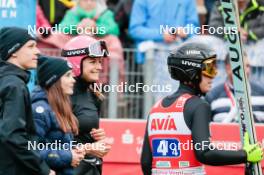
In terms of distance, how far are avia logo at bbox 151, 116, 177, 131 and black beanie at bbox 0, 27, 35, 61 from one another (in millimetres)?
1334

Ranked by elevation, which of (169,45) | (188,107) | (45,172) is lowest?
(45,172)

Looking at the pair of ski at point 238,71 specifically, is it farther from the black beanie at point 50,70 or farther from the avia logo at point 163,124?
the black beanie at point 50,70

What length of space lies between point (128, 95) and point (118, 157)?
170cm

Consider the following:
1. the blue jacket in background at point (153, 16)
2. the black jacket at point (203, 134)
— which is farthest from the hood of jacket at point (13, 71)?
the blue jacket in background at point (153, 16)

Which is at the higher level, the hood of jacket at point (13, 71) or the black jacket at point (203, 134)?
the hood of jacket at point (13, 71)

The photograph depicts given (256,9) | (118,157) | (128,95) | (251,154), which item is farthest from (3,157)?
(256,9)

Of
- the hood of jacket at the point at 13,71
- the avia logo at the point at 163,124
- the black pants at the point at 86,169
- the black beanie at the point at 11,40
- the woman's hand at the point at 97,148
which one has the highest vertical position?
the black beanie at the point at 11,40

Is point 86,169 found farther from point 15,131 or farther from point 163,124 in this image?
point 15,131

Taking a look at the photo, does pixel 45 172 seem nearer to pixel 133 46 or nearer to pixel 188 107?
pixel 188 107

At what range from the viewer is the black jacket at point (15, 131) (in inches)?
282

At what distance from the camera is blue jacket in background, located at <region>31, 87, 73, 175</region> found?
7.69 meters

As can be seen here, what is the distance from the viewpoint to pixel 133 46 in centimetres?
1300

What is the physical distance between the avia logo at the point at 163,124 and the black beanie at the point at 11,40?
1.33 metres

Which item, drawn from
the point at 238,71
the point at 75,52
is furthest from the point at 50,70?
the point at 238,71
